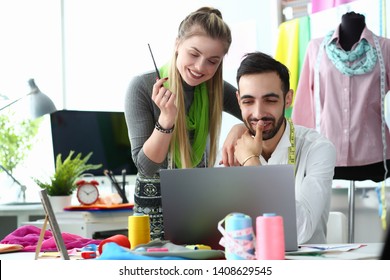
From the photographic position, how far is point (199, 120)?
6.68 feet

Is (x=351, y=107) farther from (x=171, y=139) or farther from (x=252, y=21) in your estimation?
(x=171, y=139)

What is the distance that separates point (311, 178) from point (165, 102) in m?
0.48

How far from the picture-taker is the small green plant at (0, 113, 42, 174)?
147 inches

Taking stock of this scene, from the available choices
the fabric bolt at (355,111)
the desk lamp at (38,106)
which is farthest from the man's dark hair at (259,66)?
the desk lamp at (38,106)

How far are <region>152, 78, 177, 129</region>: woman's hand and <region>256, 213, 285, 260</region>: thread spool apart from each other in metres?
0.64

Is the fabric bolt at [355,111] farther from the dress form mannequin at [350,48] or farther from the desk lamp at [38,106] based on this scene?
the desk lamp at [38,106]

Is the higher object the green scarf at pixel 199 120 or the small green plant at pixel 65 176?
the green scarf at pixel 199 120

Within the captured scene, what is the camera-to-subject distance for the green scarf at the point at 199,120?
2.03 meters

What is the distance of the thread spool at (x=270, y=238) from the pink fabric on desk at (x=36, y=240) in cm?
66

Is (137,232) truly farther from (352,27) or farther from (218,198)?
(352,27)

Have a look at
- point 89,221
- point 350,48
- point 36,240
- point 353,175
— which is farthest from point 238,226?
point 350,48

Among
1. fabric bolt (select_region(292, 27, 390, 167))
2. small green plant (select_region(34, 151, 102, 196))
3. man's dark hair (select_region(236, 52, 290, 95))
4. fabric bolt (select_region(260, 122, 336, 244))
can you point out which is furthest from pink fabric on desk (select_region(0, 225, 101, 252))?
fabric bolt (select_region(292, 27, 390, 167))

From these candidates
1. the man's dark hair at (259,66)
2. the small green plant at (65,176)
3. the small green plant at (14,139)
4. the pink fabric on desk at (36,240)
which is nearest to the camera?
the pink fabric on desk at (36,240)
